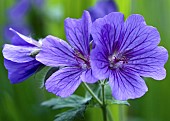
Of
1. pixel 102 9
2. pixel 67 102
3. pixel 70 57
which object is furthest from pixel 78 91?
pixel 70 57

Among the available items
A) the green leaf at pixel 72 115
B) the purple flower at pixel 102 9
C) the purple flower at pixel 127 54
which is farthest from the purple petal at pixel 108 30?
the purple flower at pixel 102 9

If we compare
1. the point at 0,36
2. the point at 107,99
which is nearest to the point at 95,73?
the point at 107,99

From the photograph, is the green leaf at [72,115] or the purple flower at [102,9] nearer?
the green leaf at [72,115]

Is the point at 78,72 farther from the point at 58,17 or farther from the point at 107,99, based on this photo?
the point at 58,17

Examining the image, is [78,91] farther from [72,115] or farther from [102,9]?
[72,115]

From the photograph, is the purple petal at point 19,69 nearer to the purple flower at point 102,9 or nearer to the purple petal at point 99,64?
the purple petal at point 99,64

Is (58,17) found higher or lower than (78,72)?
higher
